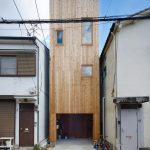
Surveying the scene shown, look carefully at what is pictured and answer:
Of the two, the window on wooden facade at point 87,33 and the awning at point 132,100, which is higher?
the window on wooden facade at point 87,33

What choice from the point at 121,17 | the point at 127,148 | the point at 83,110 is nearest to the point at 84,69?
the point at 83,110

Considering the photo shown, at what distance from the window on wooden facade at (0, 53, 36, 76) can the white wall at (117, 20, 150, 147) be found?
5996mm

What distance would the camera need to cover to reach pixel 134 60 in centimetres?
1866

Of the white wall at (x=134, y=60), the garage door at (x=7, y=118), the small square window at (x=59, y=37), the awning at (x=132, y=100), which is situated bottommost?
the garage door at (x=7, y=118)

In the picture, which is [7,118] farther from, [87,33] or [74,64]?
[87,33]

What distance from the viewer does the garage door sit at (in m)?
21.5

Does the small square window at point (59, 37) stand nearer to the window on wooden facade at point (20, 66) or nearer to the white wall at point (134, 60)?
the window on wooden facade at point (20, 66)

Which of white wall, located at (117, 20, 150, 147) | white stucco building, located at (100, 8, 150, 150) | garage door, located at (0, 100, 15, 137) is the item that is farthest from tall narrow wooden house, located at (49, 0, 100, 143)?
white wall, located at (117, 20, 150, 147)

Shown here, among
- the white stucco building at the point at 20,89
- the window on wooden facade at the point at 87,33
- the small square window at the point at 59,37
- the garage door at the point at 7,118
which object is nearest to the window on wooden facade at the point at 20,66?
the white stucco building at the point at 20,89

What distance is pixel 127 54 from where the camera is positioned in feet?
61.6

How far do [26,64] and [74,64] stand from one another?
4819 mm

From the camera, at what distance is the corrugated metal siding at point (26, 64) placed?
2180 cm

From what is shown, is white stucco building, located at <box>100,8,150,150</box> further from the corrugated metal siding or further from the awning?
the corrugated metal siding

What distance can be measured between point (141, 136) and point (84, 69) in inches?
345
